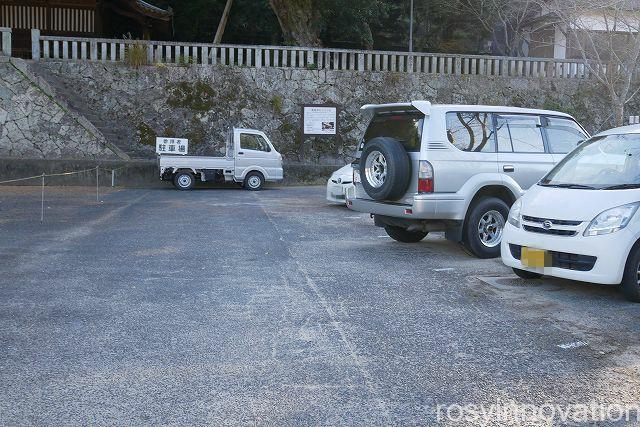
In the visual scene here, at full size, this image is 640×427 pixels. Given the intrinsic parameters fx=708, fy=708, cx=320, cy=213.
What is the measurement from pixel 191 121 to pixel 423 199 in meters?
15.1

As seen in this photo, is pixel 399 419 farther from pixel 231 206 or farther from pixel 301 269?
pixel 231 206

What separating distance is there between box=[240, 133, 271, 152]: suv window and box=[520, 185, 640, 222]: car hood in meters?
13.7

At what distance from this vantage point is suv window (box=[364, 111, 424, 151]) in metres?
9.10

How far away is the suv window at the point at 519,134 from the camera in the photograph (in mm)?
9547

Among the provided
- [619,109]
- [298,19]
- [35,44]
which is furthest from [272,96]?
[619,109]

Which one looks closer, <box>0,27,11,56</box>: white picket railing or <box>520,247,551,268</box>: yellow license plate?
<box>520,247,551,268</box>: yellow license plate

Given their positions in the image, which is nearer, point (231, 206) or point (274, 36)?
point (231, 206)

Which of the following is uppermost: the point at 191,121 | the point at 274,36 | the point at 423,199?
the point at 274,36

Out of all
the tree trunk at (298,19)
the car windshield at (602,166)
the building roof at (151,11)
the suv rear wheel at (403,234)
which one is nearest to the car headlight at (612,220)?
the car windshield at (602,166)

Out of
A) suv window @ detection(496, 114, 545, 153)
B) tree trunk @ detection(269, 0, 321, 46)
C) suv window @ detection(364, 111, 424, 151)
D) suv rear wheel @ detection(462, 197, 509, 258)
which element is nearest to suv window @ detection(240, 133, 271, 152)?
tree trunk @ detection(269, 0, 321, 46)

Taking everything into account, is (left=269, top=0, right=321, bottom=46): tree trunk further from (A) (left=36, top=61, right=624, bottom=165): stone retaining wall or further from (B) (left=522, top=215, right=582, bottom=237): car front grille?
(B) (left=522, top=215, right=582, bottom=237): car front grille

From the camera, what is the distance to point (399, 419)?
13.2ft

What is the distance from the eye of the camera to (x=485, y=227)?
934cm

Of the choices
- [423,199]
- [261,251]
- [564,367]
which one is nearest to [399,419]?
[564,367]
